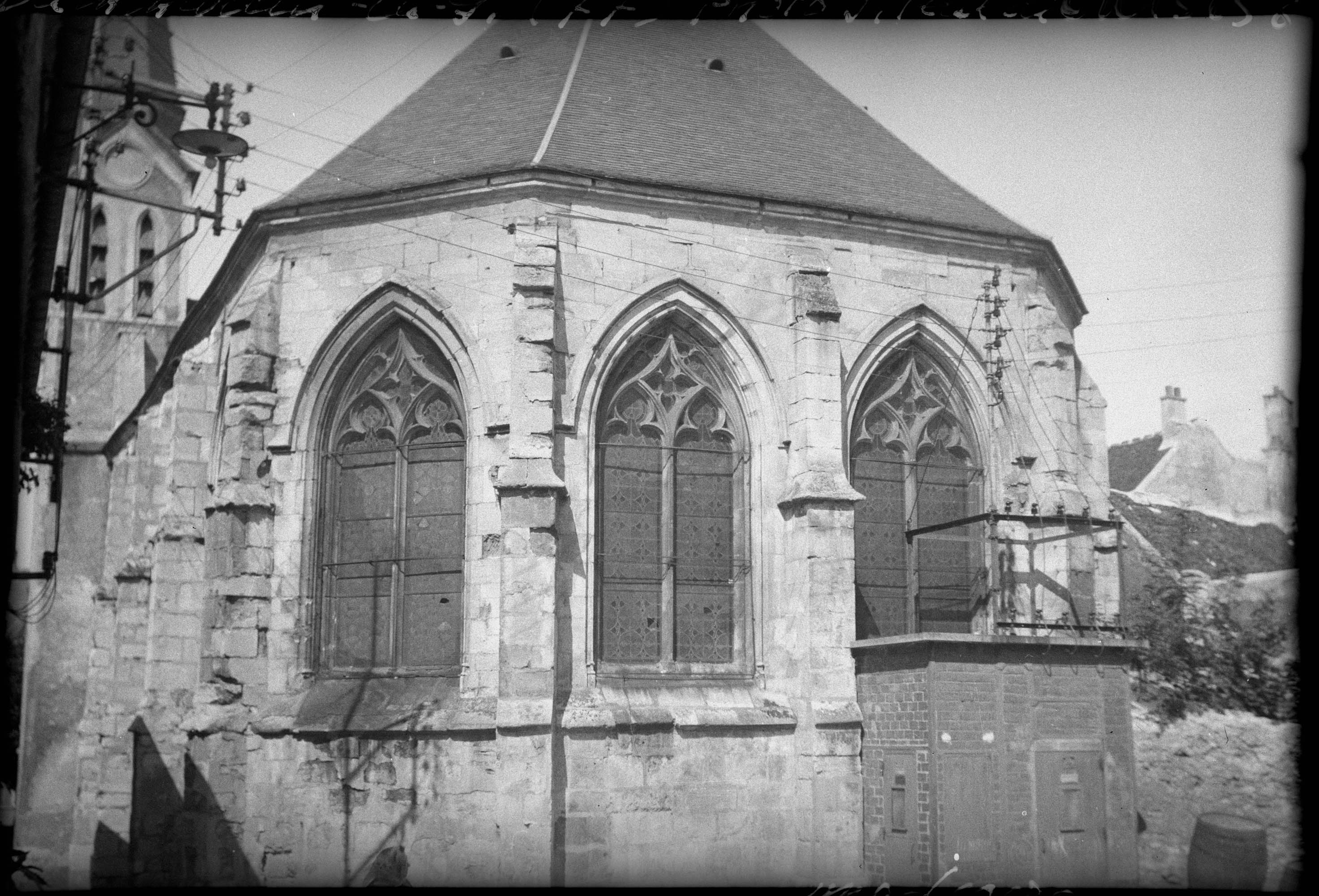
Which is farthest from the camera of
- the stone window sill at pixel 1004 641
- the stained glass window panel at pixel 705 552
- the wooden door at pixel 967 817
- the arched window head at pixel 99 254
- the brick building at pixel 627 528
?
the arched window head at pixel 99 254

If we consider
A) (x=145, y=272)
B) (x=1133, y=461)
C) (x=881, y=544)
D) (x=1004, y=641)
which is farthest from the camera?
(x=145, y=272)

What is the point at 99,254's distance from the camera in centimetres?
2530

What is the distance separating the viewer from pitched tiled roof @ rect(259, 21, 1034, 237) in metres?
15.0

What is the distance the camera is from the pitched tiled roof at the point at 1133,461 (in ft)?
62.8

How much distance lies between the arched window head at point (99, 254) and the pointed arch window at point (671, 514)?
47.0 feet

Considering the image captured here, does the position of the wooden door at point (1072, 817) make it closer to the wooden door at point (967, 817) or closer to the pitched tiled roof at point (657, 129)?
the wooden door at point (967, 817)

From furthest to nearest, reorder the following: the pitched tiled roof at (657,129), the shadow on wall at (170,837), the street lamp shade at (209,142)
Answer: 1. the pitched tiled roof at (657,129)
2. the shadow on wall at (170,837)
3. the street lamp shade at (209,142)

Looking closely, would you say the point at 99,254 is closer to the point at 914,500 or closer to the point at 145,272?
the point at 145,272

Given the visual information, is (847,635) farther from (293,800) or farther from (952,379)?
(293,800)

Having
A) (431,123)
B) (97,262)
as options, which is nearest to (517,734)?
(431,123)

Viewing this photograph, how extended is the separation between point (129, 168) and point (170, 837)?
43.0 feet

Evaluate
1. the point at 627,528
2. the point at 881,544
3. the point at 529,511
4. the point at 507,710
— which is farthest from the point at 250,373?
the point at 881,544

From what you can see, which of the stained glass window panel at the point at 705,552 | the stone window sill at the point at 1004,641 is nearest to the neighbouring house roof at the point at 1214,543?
the stone window sill at the point at 1004,641

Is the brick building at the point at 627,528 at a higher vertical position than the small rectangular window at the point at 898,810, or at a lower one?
higher
